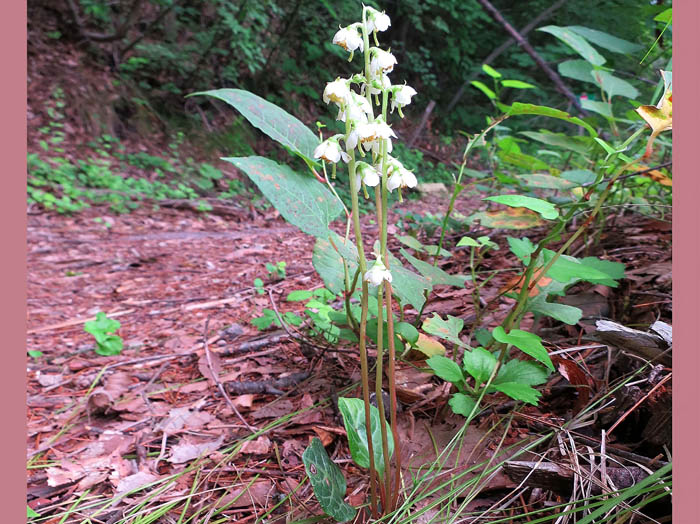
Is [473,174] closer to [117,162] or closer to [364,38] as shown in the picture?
[364,38]

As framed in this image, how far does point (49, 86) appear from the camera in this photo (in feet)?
17.7

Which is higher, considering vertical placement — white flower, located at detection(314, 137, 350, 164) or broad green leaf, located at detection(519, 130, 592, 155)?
broad green leaf, located at detection(519, 130, 592, 155)

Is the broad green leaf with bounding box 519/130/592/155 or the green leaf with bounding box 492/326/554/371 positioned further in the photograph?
the broad green leaf with bounding box 519/130/592/155

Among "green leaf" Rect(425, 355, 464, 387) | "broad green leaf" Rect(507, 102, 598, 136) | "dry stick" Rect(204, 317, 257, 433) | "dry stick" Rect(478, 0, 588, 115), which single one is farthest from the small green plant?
"dry stick" Rect(478, 0, 588, 115)

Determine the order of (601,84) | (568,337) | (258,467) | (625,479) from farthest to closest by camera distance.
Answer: (601,84)
(568,337)
(258,467)
(625,479)

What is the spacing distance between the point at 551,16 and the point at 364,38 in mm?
8899

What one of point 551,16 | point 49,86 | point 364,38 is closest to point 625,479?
point 364,38

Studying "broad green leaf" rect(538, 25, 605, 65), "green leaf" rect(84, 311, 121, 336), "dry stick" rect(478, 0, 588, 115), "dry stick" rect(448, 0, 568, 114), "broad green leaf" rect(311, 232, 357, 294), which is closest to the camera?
"broad green leaf" rect(311, 232, 357, 294)

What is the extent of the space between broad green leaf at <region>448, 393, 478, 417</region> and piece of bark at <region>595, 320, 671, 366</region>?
32 cm

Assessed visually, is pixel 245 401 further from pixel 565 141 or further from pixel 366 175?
pixel 565 141

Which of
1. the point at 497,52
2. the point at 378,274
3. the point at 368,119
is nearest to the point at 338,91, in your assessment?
the point at 368,119

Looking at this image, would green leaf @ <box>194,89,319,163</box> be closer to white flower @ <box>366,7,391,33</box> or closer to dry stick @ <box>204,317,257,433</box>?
white flower @ <box>366,7,391,33</box>

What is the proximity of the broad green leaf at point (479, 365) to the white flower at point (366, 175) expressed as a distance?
0.45 m

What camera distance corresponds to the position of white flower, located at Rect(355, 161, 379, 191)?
81 centimetres
